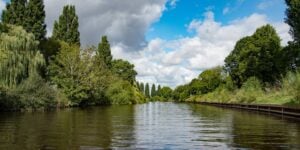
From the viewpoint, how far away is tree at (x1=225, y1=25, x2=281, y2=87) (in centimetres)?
7850

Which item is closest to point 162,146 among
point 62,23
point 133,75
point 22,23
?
point 22,23

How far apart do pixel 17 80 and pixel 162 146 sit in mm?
37141

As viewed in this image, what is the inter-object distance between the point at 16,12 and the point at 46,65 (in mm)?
10395

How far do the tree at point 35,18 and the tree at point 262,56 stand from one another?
40.9 metres

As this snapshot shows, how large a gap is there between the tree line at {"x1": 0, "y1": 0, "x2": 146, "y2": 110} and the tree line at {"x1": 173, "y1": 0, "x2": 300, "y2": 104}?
26.5 m

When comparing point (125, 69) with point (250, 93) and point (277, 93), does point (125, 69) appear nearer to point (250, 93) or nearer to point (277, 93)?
point (250, 93)

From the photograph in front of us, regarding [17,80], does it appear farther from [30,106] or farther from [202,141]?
[202,141]

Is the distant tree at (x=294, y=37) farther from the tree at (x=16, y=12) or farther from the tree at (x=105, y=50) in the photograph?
the tree at (x=105, y=50)

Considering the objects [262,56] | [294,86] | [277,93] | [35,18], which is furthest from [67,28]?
[294,86]

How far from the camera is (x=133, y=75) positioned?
13812cm

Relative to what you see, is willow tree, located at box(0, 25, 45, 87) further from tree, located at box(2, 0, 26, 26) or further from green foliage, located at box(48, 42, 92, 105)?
green foliage, located at box(48, 42, 92, 105)

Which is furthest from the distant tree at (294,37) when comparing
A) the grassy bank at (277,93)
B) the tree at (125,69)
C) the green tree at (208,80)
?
the green tree at (208,80)

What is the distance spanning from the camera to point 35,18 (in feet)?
229

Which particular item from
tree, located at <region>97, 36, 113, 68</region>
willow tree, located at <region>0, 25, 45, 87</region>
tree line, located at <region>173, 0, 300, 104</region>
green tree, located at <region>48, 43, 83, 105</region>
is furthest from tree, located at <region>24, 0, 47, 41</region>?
tree, located at <region>97, 36, 113, 68</region>
